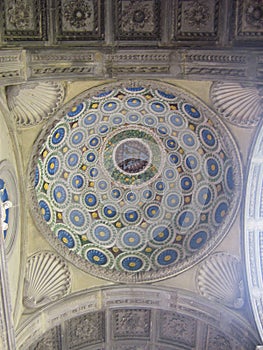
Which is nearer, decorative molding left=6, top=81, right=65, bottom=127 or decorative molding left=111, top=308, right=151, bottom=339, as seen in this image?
decorative molding left=6, top=81, right=65, bottom=127

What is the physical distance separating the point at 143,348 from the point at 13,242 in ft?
15.4

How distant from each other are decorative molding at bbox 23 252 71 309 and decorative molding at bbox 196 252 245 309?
2.98 meters

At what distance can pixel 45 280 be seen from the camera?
13.2 meters

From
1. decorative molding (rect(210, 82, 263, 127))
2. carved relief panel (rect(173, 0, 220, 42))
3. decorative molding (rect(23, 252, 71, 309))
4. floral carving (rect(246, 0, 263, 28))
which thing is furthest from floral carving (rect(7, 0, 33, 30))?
decorative molding (rect(23, 252, 71, 309))

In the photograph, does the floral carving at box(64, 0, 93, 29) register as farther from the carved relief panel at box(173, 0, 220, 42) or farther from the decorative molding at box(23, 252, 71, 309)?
the decorative molding at box(23, 252, 71, 309)

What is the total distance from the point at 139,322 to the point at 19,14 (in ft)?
27.4

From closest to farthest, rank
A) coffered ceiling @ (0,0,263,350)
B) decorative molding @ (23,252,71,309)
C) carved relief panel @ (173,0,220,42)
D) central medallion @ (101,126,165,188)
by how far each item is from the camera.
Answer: carved relief panel @ (173,0,220,42) → coffered ceiling @ (0,0,263,350) → decorative molding @ (23,252,71,309) → central medallion @ (101,126,165,188)

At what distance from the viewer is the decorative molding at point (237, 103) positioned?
11.8m

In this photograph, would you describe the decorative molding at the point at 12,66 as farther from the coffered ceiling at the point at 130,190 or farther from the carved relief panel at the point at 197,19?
the carved relief panel at the point at 197,19

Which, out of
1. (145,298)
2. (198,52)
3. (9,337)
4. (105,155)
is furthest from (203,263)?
(198,52)

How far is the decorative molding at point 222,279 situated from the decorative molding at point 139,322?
22 cm

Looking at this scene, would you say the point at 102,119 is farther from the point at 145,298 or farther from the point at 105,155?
the point at 145,298

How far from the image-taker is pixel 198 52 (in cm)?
970

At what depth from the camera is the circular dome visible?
1320 centimetres
